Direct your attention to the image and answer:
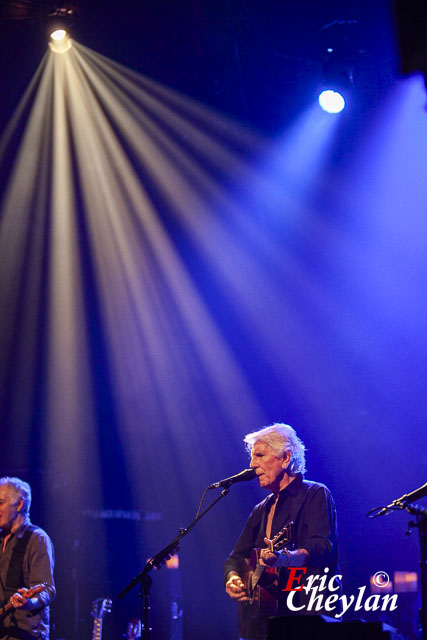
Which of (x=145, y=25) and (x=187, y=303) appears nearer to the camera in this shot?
(x=145, y=25)

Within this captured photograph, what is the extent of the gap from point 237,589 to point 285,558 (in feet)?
1.54

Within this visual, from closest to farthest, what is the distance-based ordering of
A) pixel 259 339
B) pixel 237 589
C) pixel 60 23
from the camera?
pixel 237 589 < pixel 60 23 < pixel 259 339

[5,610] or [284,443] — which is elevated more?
[284,443]

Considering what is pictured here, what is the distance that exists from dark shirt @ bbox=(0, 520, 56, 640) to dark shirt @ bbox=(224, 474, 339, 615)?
1.67 meters

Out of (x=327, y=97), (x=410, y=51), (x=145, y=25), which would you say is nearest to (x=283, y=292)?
(x=327, y=97)

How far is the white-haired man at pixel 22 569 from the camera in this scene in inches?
207

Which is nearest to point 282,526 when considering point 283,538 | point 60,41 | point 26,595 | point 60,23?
point 283,538

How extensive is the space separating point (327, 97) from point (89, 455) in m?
6.20

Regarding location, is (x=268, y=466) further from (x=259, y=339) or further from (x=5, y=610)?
(x=259, y=339)

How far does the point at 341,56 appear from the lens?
7.08 metres

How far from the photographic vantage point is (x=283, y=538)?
4.39 metres

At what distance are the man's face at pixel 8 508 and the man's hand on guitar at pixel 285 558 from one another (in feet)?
8.43

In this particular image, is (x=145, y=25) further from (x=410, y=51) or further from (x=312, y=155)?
(x=410, y=51)

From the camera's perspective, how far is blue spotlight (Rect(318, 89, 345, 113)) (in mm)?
7598
